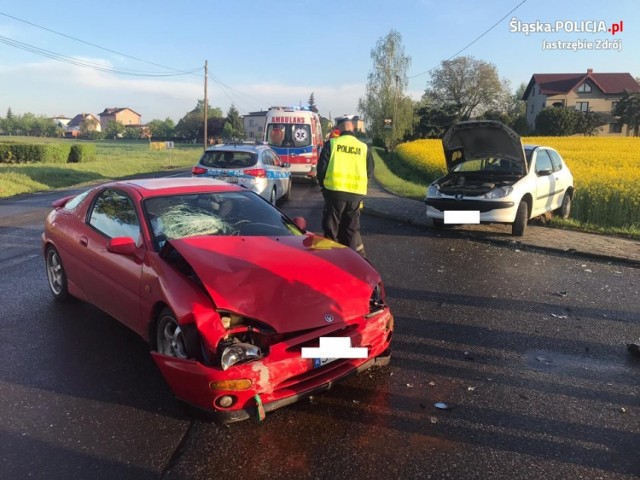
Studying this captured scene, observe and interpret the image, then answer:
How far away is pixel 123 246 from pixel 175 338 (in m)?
0.94

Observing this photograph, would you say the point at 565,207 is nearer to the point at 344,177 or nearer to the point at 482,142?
the point at 482,142

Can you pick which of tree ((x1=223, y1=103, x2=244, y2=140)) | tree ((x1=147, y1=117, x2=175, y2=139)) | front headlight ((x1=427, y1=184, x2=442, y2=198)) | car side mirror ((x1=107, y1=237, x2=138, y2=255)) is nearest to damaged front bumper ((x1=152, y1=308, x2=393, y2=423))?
car side mirror ((x1=107, y1=237, x2=138, y2=255))

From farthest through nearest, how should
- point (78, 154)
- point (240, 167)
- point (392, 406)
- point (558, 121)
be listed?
point (558, 121) → point (78, 154) → point (240, 167) → point (392, 406)

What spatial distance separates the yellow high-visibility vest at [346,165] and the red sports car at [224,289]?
1.50m

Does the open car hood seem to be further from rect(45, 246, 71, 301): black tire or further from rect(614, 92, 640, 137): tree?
rect(614, 92, 640, 137): tree

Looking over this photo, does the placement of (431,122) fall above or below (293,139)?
above

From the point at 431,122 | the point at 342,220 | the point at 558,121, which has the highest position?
the point at 558,121

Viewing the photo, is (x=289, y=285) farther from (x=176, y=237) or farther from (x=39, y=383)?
(x=39, y=383)

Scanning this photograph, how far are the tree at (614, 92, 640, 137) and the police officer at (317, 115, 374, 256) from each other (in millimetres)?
65703

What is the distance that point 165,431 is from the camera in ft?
9.98

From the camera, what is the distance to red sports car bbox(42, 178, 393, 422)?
297 centimetres

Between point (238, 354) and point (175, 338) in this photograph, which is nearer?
point (238, 354)

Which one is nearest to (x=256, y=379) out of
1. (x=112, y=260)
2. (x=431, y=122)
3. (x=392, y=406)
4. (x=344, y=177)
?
(x=392, y=406)

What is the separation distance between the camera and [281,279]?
341cm
